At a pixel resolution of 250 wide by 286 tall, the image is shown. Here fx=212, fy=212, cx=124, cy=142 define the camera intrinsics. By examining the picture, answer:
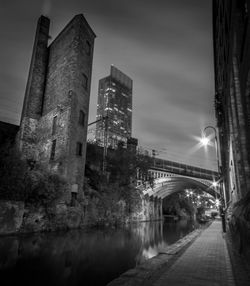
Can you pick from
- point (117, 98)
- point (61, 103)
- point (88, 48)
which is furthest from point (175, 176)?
point (117, 98)

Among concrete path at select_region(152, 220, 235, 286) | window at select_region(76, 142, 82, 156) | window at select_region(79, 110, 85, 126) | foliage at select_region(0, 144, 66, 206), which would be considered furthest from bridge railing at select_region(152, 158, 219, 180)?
concrete path at select_region(152, 220, 235, 286)

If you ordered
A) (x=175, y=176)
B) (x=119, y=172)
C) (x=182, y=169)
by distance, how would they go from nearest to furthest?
(x=119, y=172) < (x=175, y=176) < (x=182, y=169)

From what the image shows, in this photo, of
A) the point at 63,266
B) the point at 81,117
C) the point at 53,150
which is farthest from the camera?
the point at 81,117

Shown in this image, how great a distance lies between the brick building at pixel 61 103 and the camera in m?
22.5

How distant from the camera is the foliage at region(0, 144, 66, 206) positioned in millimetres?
15118

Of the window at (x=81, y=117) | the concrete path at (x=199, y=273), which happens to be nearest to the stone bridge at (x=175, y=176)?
the window at (x=81, y=117)

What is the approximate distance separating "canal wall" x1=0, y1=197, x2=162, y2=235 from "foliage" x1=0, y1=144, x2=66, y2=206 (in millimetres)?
675

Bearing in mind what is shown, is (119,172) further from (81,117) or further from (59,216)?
(59,216)

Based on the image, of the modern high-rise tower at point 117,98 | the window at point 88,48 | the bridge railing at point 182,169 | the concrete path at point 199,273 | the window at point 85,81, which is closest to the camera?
the concrete path at point 199,273

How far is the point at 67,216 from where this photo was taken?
19641 mm

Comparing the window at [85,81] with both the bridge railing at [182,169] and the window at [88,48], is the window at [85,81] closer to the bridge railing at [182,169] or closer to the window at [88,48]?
the window at [88,48]

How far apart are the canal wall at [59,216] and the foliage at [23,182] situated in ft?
2.21

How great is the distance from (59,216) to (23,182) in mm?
4750

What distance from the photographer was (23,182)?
16.3 metres
